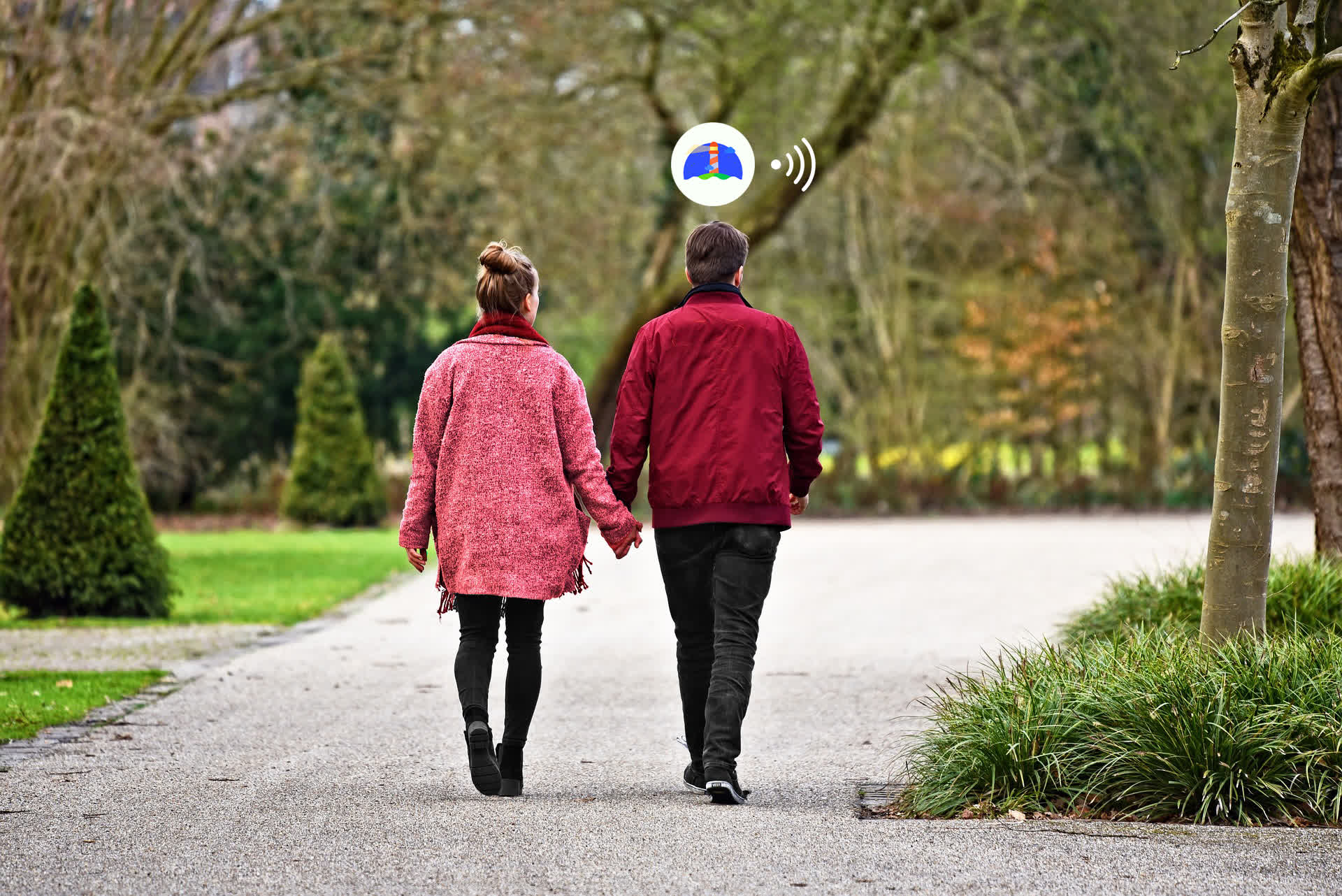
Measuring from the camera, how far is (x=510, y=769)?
5367 millimetres

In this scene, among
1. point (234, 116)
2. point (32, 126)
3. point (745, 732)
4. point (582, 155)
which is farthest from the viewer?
point (582, 155)

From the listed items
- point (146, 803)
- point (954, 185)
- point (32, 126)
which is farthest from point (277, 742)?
point (954, 185)

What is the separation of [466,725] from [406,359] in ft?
77.4

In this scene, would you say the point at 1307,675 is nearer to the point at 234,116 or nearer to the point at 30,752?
the point at 30,752

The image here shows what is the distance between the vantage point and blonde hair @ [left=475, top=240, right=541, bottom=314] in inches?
211

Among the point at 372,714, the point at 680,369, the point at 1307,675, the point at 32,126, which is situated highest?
the point at 32,126

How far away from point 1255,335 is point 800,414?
6.01 ft

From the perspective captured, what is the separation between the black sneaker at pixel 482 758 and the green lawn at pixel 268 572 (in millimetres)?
6591

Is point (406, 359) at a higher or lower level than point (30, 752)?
higher

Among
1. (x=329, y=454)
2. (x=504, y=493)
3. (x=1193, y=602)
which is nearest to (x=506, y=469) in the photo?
(x=504, y=493)

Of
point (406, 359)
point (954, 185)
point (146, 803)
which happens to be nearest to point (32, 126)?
point (146, 803)

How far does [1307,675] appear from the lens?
17.5 ft

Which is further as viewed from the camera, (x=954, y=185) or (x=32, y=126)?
(x=954, y=185)

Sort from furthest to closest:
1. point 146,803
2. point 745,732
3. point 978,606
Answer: point 978,606
point 745,732
point 146,803
